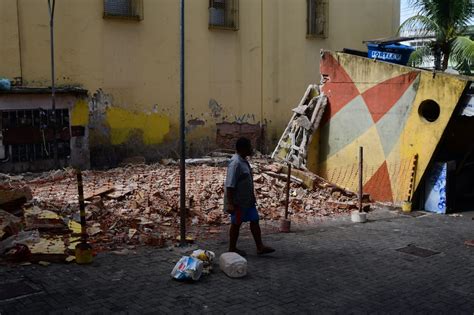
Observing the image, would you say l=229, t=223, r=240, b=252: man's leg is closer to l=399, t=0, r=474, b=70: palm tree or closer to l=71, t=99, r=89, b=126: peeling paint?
l=71, t=99, r=89, b=126: peeling paint

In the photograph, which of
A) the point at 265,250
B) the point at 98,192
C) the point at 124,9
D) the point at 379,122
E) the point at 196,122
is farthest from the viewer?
the point at 196,122

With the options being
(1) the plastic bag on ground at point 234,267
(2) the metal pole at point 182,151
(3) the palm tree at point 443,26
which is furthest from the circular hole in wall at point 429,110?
(1) the plastic bag on ground at point 234,267

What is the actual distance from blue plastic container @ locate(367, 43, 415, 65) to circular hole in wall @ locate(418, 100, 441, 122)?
1789mm

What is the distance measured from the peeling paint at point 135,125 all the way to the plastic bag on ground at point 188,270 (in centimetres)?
892

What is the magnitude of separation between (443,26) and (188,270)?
13952 millimetres

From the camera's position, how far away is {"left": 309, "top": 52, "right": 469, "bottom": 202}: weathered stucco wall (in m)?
10.6

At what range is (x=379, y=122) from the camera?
38.1 feet

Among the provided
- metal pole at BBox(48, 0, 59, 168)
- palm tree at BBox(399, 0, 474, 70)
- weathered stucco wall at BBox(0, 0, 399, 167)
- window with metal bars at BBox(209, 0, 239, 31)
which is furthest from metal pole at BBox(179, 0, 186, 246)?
palm tree at BBox(399, 0, 474, 70)

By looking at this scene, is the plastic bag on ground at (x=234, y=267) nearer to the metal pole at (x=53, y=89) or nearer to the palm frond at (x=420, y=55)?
the metal pole at (x=53, y=89)

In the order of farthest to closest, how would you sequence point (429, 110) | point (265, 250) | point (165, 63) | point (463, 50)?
point (463, 50) < point (165, 63) < point (429, 110) < point (265, 250)

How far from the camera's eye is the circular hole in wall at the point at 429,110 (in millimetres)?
10859

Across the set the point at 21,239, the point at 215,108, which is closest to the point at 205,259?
the point at 21,239

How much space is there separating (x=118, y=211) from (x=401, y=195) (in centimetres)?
595

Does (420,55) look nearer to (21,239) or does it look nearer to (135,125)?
(135,125)
